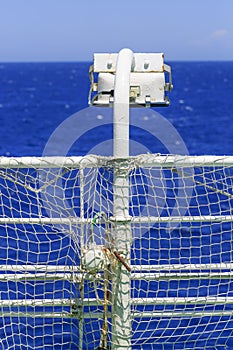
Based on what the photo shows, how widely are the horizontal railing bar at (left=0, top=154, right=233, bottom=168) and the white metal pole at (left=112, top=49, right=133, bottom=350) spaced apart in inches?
3.9

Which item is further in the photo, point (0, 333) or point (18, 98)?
point (18, 98)

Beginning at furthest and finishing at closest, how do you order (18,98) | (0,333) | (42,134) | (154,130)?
(18,98)
(42,134)
(0,333)
(154,130)

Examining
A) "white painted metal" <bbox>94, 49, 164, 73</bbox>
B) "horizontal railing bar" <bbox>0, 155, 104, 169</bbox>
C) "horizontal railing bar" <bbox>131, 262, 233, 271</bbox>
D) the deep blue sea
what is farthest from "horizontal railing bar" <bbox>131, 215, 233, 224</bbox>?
the deep blue sea

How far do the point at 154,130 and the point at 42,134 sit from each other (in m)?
36.4

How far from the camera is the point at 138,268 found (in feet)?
15.2

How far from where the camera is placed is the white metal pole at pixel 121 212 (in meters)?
4.23

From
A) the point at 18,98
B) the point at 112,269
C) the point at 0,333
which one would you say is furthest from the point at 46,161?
the point at 18,98

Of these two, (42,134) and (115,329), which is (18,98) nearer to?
(42,134)

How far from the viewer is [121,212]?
4.50 metres

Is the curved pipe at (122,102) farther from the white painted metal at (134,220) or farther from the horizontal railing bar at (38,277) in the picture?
the horizontal railing bar at (38,277)

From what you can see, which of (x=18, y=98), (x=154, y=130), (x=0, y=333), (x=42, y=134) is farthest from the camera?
(x=18, y=98)

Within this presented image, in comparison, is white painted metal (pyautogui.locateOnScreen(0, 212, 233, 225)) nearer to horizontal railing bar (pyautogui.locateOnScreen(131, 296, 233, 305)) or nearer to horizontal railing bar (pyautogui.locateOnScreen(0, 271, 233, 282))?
horizontal railing bar (pyautogui.locateOnScreen(0, 271, 233, 282))

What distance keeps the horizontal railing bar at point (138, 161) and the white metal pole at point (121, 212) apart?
0.33ft

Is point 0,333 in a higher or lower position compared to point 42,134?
lower
